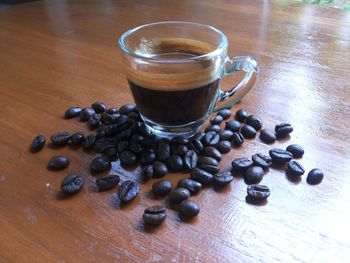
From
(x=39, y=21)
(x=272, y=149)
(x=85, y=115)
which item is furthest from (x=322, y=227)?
(x=39, y=21)

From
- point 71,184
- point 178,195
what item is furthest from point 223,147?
point 71,184

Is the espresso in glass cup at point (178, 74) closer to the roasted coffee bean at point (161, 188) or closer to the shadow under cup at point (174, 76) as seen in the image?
the shadow under cup at point (174, 76)

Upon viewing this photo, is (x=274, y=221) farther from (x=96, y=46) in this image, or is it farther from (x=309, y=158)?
(x=96, y=46)

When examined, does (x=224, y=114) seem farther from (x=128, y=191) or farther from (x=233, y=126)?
(x=128, y=191)

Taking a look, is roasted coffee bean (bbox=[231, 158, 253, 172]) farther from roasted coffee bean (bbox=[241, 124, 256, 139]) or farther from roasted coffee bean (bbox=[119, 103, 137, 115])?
roasted coffee bean (bbox=[119, 103, 137, 115])

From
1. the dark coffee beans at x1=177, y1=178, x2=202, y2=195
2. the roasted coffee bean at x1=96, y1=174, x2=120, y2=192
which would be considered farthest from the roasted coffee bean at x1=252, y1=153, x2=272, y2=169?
the roasted coffee bean at x1=96, y1=174, x2=120, y2=192
